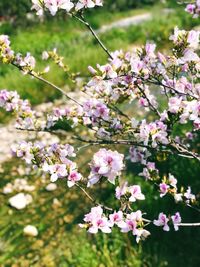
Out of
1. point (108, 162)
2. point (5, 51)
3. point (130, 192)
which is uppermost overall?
point (5, 51)

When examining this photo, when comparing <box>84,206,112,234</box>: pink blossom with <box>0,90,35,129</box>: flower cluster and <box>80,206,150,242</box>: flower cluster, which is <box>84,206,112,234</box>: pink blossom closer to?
<box>80,206,150,242</box>: flower cluster

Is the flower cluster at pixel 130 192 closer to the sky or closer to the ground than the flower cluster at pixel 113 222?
closer to the sky

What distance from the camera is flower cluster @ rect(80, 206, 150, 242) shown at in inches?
95.2

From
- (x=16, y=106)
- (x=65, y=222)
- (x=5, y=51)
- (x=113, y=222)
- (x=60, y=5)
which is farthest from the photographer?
(x=65, y=222)

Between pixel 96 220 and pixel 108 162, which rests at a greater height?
pixel 108 162

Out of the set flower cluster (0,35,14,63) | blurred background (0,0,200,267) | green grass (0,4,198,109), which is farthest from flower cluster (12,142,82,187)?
green grass (0,4,198,109)

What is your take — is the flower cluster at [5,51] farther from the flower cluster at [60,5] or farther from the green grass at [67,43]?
the green grass at [67,43]

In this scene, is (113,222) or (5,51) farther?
(5,51)

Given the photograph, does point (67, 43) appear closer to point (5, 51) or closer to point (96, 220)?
point (5, 51)

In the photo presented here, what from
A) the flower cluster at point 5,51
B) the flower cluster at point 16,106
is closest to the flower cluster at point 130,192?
the flower cluster at point 5,51

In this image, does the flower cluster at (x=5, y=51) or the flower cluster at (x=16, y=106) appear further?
the flower cluster at (x=16, y=106)

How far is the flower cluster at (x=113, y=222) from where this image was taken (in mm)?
2418

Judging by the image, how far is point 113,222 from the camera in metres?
2.49

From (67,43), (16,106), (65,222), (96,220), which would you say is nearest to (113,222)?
(96,220)
